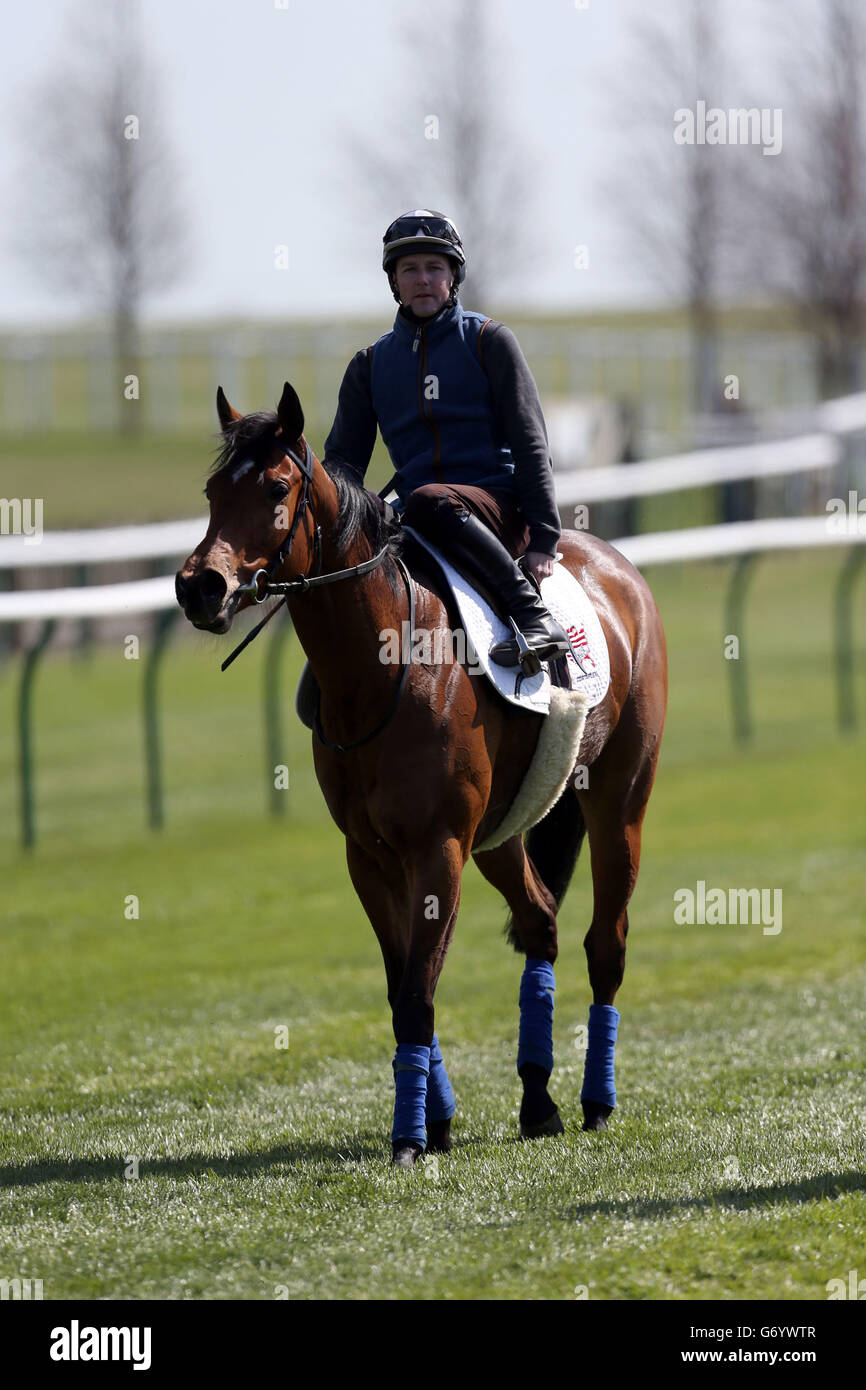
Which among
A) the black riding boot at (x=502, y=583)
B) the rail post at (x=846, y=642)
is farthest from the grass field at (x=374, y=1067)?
the black riding boot at (x=502, y=583)

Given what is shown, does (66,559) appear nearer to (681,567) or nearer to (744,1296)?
(744,1296)

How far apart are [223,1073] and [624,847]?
185cm

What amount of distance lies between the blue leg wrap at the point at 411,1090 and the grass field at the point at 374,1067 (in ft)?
0.48

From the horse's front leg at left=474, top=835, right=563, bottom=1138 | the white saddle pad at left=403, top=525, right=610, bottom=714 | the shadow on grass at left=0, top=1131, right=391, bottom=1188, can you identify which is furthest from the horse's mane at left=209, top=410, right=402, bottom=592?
the shadow on grass at left=0, top=1131, right=391, bottom=1188

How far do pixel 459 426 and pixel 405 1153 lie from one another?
7.16 feet

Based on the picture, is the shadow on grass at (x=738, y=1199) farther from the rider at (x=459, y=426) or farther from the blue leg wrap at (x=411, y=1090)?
the rider at (x=459, y=426)

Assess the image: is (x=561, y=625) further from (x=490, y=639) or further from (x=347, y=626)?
(x=347, y=626)

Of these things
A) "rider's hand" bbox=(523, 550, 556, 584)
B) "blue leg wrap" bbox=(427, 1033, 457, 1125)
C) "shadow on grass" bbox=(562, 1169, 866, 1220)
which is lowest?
"shadow on grass" bbox=(562, 1169, 866, 1220)

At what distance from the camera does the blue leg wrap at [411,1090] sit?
17.8 feet

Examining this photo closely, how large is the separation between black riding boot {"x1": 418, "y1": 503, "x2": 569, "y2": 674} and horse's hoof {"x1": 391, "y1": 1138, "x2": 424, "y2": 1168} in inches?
56.3

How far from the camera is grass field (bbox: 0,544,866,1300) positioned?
4.60 m

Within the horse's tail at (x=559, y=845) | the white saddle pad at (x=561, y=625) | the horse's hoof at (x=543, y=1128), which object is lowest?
the horse's hoof at (x=543, y=1128)

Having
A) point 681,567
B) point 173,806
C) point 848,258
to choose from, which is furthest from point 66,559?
point 848,258

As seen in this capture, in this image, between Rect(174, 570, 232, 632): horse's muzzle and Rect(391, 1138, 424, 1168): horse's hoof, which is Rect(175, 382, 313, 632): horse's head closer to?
Rect(174, 570, 232, 632): horse's muzzle
